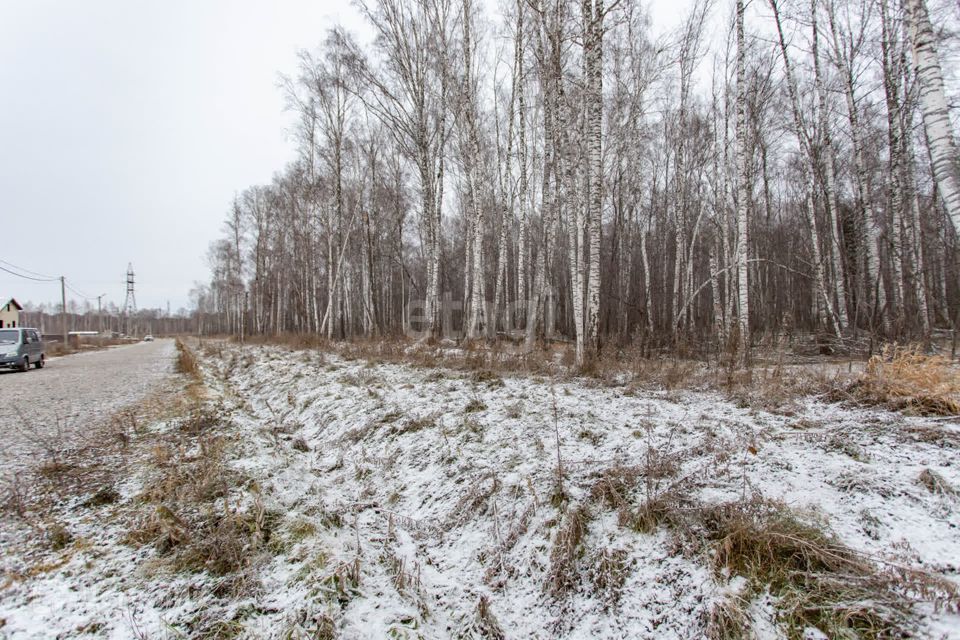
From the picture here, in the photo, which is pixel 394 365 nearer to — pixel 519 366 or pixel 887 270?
pixel 519 366

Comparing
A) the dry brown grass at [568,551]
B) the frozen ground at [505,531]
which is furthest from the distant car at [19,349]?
the dry brown grass at [568,551]

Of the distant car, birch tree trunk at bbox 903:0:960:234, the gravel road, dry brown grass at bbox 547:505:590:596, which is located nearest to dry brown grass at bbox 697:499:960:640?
dry brown grass at bbox 547:505:590:596

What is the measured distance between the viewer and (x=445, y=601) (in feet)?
7.59

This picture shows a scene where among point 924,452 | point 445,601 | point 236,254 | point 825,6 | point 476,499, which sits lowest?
point 445,601

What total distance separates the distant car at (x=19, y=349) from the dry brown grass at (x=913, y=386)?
2277 centimetres

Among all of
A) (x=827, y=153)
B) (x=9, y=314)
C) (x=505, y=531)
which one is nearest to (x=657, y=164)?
(x=827, y=153)

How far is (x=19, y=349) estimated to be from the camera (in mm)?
13922

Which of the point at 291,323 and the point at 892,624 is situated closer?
the point at 892,624

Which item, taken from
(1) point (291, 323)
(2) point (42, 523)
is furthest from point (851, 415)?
(1) point (291, 323)

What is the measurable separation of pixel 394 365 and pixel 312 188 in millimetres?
15734

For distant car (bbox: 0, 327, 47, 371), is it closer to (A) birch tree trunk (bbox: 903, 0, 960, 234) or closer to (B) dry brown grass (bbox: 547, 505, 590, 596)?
(B) dry brown grass (bbox: 547, 505, 590, 596)

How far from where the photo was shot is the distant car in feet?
44.6

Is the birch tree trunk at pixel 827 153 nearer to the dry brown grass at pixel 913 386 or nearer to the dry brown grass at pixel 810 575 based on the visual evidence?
the dry brown grass at pixel 913 386

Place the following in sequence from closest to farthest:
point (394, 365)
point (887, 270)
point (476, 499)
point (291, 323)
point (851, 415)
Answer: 1. point (476, 499)
2. point (851, 415)
3. point (394, 365)
4. point (887, 270)
5. point (291, 323)
